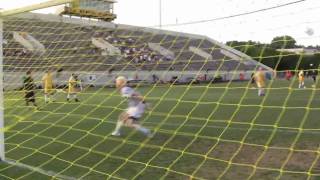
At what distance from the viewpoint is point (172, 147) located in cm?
795

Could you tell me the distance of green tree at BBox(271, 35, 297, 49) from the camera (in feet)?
17.3

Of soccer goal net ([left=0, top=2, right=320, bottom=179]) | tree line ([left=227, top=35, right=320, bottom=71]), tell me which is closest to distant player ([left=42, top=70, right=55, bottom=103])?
soccer goal net ([left=0, top=2, right=320, bottom=179])

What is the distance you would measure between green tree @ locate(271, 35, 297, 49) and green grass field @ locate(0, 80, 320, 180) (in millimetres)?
1532

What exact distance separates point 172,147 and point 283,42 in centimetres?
307

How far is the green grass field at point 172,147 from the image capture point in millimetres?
6332

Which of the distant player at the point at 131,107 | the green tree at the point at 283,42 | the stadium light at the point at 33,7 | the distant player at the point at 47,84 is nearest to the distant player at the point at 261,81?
the distant player at the point at 131,107

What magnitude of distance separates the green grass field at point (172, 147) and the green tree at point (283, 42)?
1532 millimetres

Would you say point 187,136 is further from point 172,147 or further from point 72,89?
point 72,89

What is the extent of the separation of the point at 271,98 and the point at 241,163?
11.0m

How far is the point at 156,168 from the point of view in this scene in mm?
6488

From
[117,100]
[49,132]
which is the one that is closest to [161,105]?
[117,100]

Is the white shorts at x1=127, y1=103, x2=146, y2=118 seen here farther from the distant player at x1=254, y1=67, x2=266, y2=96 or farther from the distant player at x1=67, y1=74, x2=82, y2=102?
the distant player at x1=67, y1=74, x2=82, y2=102

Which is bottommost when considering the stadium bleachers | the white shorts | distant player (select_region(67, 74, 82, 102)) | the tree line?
distant player (select_region(67, 74, 82, 102))

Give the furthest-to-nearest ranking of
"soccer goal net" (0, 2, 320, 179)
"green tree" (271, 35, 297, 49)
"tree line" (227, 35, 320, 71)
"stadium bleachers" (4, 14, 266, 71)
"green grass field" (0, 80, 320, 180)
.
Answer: "stadium bleachers" (4, 14, 266, 71) → "green grass field" (0, 80, 320, 180) → "soccer goal net" (0, 2, 320, 179) → "tree line" (227, 35, 320, 71) → "green tree" (271, 35, 297, 49)
